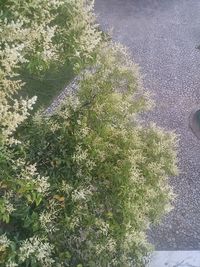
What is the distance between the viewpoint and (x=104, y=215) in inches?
188

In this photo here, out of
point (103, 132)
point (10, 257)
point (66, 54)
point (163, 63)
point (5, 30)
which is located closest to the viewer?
point (5, 30)

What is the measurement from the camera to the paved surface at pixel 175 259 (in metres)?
5.93

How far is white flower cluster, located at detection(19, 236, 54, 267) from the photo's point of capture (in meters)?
3.99

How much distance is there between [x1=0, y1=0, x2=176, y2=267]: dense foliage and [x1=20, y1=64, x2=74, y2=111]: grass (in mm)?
2782

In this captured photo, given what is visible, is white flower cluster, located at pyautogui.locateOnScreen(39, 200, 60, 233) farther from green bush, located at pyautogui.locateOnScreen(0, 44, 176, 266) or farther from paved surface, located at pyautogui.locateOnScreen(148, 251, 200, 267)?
paved surface, located at pyautogui.locateOnScreen(148, 251, 200, 267)

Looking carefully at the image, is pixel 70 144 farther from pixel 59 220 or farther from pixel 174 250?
pixel 174 250

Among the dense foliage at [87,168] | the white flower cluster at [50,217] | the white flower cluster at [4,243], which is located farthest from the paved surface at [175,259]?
the white flower cluster at [4,243]

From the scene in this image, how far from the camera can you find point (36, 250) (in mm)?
4086

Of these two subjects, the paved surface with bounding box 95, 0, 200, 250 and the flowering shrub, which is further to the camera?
the paved surface with bounding box 95, 0, 200, 250

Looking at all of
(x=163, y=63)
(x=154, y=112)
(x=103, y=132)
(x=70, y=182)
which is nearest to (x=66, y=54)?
(x=103, y=132)

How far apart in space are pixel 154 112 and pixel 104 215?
4.16 metres

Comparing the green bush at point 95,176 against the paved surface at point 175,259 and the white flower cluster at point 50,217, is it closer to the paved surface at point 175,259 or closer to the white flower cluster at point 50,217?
the white flower cluster at point 50,217

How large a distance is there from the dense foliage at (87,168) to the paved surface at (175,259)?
85cm

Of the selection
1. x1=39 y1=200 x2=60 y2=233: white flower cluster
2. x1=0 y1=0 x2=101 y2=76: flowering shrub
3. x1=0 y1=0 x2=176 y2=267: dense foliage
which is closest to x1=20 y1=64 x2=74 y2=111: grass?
x1=0 y1=0 x2=176 y2=267: dense foliage
